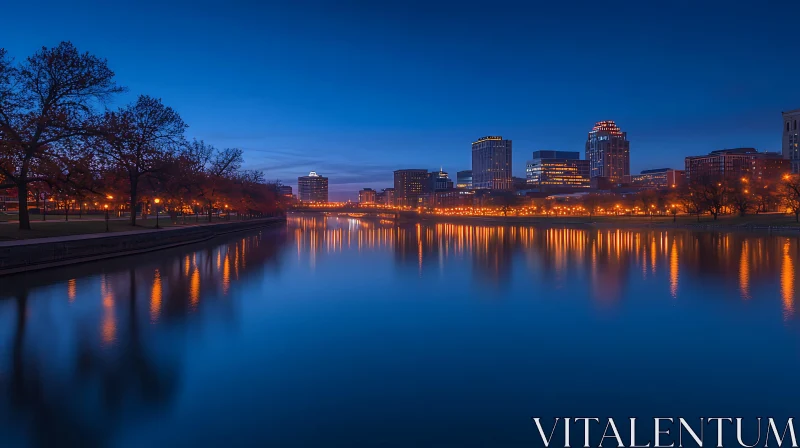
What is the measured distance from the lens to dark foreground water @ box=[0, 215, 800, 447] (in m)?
6.50

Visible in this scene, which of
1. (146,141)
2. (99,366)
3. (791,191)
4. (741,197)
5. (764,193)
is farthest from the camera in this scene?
(764,193)

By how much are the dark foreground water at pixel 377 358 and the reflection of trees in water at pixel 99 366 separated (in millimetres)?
41

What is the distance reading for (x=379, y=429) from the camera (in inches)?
249

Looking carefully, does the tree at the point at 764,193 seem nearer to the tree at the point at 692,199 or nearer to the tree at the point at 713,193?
the tree at the point at 713,193

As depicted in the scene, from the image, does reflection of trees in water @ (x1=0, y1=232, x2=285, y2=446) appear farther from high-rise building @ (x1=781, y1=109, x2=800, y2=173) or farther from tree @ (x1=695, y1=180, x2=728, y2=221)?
high-rise building @ (x1=781, y1=109, x2=800, y2=173)

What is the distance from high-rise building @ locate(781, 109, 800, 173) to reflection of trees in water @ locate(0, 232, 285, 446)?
718ft

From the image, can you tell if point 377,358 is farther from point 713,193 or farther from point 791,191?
point 713,193

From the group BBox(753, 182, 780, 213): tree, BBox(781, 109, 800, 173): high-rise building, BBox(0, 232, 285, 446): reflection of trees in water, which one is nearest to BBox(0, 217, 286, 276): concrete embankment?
BBox(0, 232, 285, 446): reflection of trees in water

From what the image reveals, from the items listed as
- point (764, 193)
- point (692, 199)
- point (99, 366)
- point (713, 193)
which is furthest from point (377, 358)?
point (764, 193)

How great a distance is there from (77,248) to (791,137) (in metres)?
229

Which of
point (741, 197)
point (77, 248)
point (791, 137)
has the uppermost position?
point (791, 137)

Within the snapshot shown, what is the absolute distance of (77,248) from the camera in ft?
83.8

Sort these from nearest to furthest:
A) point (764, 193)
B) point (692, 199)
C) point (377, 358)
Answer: point (377, 358)
point (764, 193)
point (692, 199)

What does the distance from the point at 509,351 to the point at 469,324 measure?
244 cm
